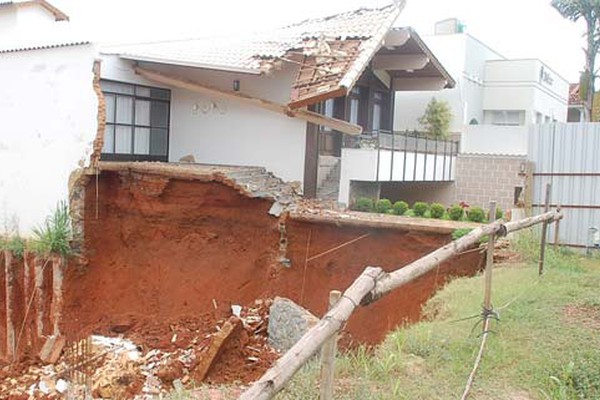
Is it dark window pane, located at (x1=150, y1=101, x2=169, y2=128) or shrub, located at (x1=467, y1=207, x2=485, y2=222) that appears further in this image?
dark window pane, located at (x1=150, y1=101, x2=169, y2=128)

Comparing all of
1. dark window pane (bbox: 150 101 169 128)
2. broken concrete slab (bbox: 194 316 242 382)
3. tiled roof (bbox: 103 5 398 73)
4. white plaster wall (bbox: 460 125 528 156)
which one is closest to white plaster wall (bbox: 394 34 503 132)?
white plaster wall (bbox: 460 125 528 156)

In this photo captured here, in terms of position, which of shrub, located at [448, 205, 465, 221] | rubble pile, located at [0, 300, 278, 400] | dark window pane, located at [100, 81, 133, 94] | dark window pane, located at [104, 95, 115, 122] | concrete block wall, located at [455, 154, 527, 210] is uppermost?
dark window pane, located at [100, 81, 133, 94]

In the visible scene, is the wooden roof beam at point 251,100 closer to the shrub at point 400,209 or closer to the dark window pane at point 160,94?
the dark window pane at point 160,94

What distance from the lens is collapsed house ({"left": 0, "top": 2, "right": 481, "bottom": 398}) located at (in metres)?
12.1

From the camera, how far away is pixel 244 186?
1248cm

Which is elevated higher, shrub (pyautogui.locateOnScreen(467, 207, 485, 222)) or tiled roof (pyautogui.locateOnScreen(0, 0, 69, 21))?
tiled roof (pyautogui.locateOnScreen(0, 0, 69, 21))

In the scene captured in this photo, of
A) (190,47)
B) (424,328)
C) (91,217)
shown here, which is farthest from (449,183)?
(424,328)

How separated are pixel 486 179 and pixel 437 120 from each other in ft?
9.19

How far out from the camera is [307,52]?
1395 centimetres

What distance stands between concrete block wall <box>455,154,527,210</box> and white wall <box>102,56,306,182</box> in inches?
294

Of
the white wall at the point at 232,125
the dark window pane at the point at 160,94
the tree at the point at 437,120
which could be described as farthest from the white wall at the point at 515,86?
the dark window pane at the point at 160,94

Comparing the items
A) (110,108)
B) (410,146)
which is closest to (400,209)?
(410,146)

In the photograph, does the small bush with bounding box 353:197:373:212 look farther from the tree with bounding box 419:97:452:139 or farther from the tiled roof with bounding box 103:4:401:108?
the tree with bounding box 419:97:452:139

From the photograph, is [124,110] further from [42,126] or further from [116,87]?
[42,126]
